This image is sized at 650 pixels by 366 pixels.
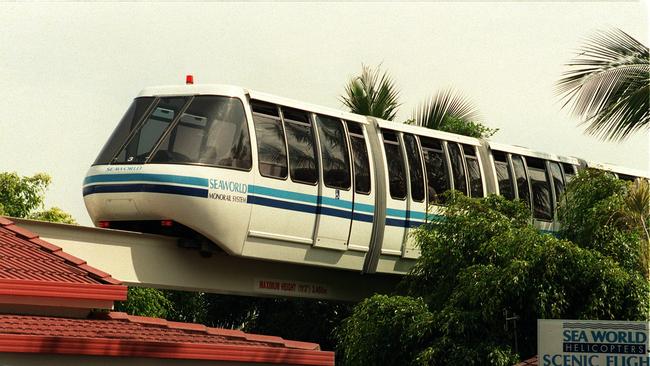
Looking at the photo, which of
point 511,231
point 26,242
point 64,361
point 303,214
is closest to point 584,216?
point 511,231

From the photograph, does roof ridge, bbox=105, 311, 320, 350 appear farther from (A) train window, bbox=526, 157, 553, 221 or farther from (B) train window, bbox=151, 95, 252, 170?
(A) train window, bbox=526, 157, 553, 221

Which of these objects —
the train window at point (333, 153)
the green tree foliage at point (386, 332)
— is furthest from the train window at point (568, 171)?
the train window at point (333, 153)

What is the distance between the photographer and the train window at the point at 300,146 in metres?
19.7

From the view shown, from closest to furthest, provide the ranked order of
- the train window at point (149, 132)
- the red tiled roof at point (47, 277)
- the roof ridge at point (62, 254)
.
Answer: the red tiled roof at point (47, 277)
the roof ridge at point (62, 254)
the train window at point (149, 132)

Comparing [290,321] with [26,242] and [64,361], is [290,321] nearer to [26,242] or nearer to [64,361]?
[26,242]

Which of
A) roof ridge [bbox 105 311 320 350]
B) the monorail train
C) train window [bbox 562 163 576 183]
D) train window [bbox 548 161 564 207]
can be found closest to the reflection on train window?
the monorail train

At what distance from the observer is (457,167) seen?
23422 millimetres

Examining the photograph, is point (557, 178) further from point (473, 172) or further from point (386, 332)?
point (386, 332)

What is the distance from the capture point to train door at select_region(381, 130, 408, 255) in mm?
21484

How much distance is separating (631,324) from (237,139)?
6817mm

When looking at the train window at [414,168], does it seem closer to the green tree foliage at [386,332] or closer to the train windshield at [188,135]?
the green tree foliage at [386,332]

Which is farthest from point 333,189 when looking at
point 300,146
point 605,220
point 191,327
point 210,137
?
point 191,327

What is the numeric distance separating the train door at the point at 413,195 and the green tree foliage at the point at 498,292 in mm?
344

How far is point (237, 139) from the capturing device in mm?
18812
